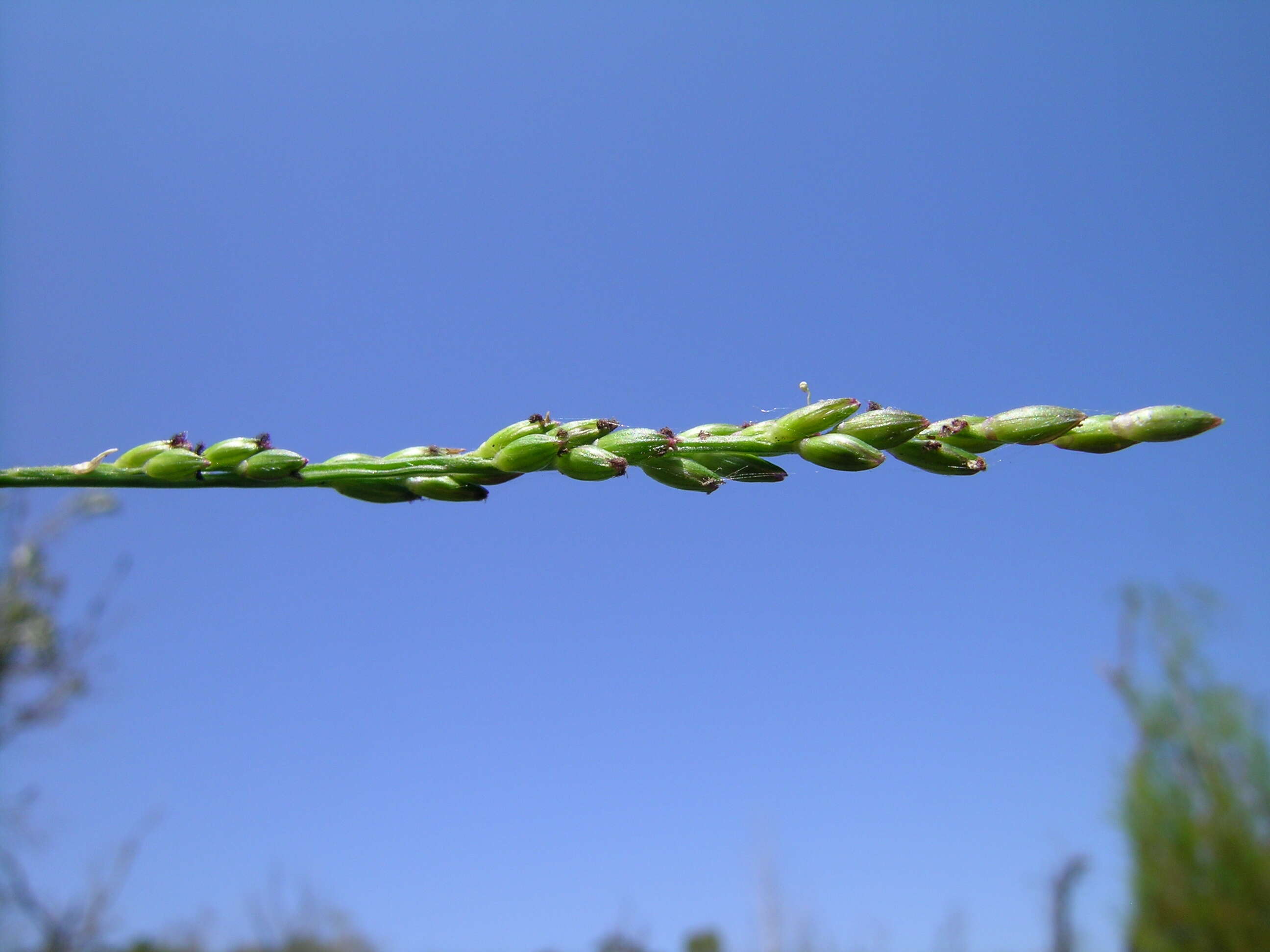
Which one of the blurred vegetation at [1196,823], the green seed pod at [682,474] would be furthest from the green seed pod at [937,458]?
the blurred vegetation at [1196,823]

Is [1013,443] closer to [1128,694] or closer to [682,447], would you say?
[682,447]

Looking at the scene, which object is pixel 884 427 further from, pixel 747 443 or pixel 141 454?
pixel 141 454

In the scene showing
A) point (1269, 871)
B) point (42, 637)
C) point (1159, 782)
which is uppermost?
point (42, 637)

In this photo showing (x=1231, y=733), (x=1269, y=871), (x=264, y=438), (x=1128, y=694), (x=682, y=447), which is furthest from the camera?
(x=1128, y=694)

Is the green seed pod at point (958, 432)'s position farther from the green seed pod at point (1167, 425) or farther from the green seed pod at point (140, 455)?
the green seed pod at point (140, 455)

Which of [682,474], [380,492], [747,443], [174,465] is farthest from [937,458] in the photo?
[174,465]

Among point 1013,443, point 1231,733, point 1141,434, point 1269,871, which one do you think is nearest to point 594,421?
point 1013,443

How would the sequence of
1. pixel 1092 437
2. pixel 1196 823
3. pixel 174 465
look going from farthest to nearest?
pixel 1196 823 → pixel 1092 437 → pixel 174 465
